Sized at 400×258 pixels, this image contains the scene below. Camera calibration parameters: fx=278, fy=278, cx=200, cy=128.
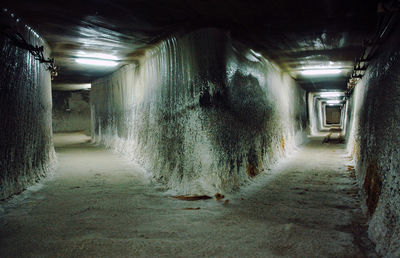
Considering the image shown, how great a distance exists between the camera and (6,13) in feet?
13.8

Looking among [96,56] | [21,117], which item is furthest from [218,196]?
[96,56]

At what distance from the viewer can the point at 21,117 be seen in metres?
4.88

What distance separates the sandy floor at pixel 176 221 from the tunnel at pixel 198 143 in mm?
23

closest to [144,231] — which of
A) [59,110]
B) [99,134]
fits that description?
[99,134]

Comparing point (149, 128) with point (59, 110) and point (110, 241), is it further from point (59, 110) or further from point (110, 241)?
point (59, 110)

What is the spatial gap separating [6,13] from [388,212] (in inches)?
224

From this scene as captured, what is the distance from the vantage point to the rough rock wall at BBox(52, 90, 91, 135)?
1705 cm

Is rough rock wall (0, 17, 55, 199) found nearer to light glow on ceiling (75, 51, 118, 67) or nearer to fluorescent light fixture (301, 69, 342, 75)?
light glow on ceiling (75, 51, 118, 67)

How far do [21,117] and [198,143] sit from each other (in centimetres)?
315

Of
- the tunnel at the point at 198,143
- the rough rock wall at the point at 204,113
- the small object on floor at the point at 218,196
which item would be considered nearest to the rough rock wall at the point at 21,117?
the tunnel at the point at 198,143

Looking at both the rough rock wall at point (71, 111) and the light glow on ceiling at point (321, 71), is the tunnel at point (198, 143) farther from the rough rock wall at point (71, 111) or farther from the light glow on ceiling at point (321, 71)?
the rough rock wall at point (71, 111)

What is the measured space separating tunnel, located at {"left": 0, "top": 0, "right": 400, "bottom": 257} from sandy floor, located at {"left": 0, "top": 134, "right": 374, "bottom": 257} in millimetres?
23

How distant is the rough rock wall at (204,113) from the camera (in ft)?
16.9

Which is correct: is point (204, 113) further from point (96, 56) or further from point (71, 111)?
point (71, 111)
